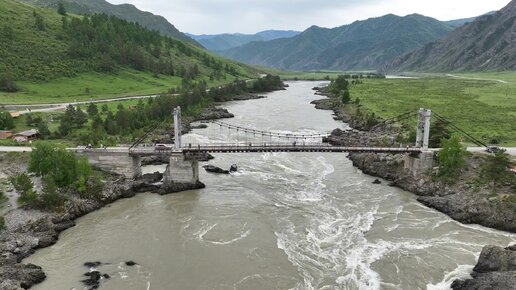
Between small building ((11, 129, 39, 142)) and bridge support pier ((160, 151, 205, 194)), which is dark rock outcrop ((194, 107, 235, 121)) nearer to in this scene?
small building ((11, 129, 39, 142))

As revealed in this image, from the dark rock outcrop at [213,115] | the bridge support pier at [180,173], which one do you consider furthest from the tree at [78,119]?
the dark rock outcrop at [213,115]

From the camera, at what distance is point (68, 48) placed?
142 meters

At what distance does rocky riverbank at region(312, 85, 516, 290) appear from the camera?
3350cm

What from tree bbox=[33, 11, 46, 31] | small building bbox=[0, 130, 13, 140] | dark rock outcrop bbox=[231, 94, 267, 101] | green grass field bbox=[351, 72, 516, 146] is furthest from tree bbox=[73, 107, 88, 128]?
tree bbox=[33, 11, 46, 31]

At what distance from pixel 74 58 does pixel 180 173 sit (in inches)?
3972

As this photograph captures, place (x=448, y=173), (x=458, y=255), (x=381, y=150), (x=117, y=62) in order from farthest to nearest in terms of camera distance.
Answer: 1. (x=117, y=62)
2. (x=381, y=150)
3. (x=448, y=173)
4. (x=458, y=255)

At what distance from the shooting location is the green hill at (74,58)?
116375 mm

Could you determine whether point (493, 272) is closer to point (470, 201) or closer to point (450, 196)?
point (470, 201)

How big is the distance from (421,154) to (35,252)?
47.2m

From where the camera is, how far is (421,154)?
5694 centimetres

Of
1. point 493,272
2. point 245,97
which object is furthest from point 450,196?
point 245,97

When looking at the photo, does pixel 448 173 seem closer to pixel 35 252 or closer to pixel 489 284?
pixel 489 284

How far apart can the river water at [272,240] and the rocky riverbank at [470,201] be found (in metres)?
1.37

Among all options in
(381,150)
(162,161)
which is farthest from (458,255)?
(162,161)
